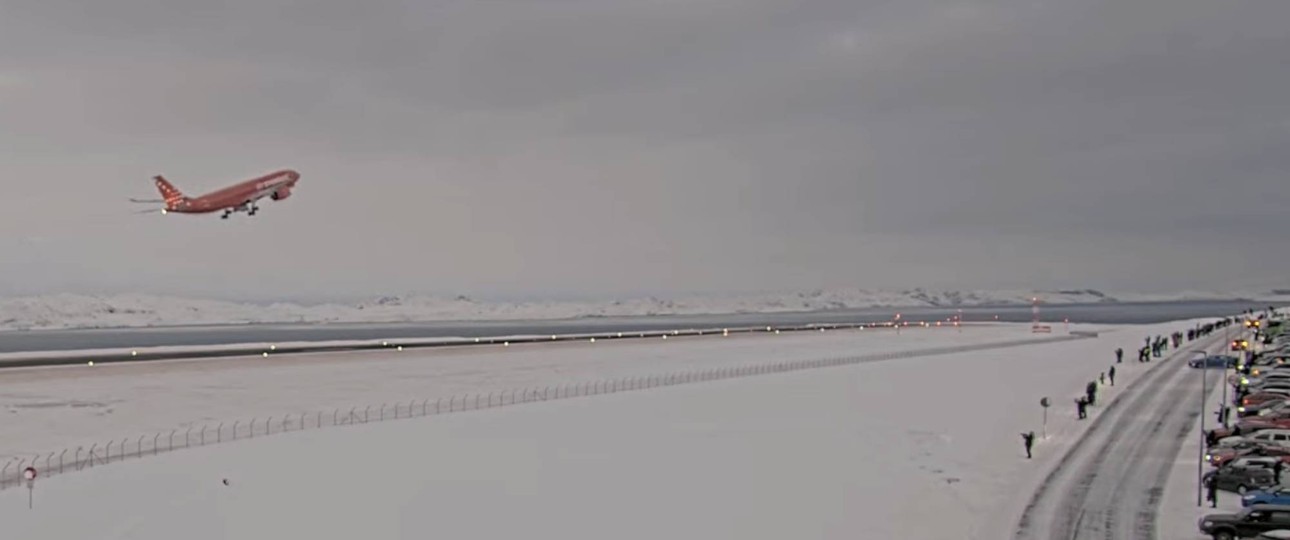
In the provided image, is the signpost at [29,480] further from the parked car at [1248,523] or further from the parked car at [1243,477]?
the parked car at [1243,477]

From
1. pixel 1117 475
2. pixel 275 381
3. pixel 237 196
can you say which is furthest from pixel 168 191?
pixel 1117 475

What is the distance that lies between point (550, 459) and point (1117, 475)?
72.6ft

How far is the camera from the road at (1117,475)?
34031 mm

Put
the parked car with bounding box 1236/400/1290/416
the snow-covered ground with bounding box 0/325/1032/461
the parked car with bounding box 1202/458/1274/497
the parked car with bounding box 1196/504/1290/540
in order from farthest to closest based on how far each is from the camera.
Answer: the snow-covered ground with bounding box 0/325/1032/461 → the parked car with bounding box 1236/400/1290/416 → the parked car with bounding box 1202/458/1274/497 → the parked car with bounding box 1196/504/1290/540

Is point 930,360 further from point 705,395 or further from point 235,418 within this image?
point 235,418

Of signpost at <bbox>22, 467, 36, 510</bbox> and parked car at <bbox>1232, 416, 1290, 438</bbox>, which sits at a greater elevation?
parked car at <bbox>1232, 416, 1290, 438</bbox>

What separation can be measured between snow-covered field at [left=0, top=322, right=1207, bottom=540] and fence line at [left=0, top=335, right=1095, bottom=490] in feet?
10.2

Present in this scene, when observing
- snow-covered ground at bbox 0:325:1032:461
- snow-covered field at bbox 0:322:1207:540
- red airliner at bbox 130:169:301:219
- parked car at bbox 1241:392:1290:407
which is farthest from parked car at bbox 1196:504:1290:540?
red airliner at bbox 130:169:301:219

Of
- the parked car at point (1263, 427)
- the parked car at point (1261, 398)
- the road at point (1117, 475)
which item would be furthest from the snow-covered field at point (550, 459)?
the parked car at point (1261, 398)

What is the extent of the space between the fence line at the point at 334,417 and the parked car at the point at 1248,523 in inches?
1577

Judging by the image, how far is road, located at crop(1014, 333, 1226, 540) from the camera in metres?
34.0

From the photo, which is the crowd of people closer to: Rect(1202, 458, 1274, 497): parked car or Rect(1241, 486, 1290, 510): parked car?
Rect(1202, 458, 1274, 497): parked car

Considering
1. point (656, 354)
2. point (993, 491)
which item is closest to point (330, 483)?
point (993, 491)

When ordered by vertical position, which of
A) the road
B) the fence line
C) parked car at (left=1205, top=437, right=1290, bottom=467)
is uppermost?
parked car at (left=1205, top=437, right=1290, bottom=467)
